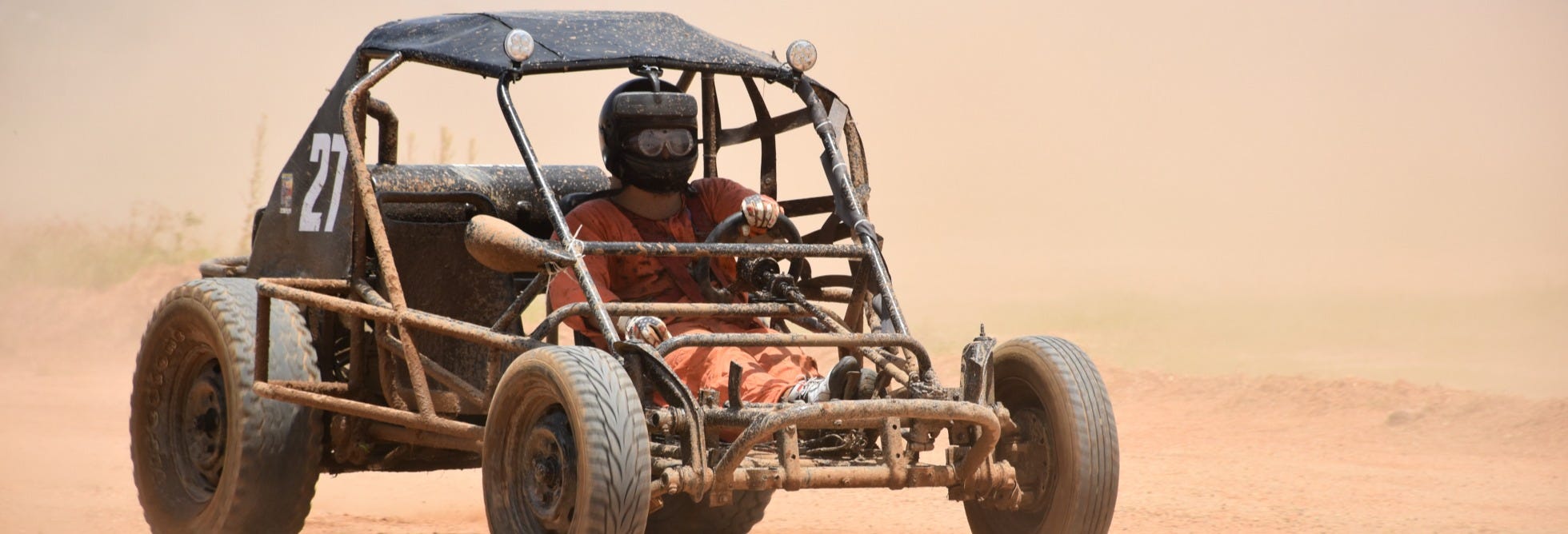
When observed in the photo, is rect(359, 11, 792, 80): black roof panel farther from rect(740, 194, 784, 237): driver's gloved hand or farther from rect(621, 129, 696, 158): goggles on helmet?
rect(740, 194, 784, 237): driver's gloved hand

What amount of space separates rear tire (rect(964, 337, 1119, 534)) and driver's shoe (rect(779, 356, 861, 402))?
60 cm

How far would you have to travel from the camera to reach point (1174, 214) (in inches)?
1081

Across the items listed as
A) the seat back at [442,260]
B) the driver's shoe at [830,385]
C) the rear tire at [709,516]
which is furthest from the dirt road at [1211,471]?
the driver's shoe at [830,385]

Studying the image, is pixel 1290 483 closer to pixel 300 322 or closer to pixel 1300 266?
pixel 300 322

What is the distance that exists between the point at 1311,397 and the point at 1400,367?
2.95 m

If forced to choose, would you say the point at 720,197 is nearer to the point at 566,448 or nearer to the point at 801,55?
the point at 801,55

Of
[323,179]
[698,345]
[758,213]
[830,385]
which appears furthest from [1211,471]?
[698,345]

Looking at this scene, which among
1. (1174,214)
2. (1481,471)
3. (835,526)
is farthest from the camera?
(1174,214)

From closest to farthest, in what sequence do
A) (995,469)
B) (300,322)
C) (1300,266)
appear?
(995,469) → (300,322) → (1300,266)

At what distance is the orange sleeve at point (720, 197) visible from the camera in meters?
6.95

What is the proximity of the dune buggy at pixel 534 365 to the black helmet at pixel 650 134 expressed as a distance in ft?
0.51

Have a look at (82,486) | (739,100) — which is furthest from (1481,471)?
(739,100)

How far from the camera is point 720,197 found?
6965 millimetres

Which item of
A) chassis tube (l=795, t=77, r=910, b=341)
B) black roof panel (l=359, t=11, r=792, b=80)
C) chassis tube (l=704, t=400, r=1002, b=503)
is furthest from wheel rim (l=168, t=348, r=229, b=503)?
chassis tube (l=704, t=400, r=1002, b=503)
